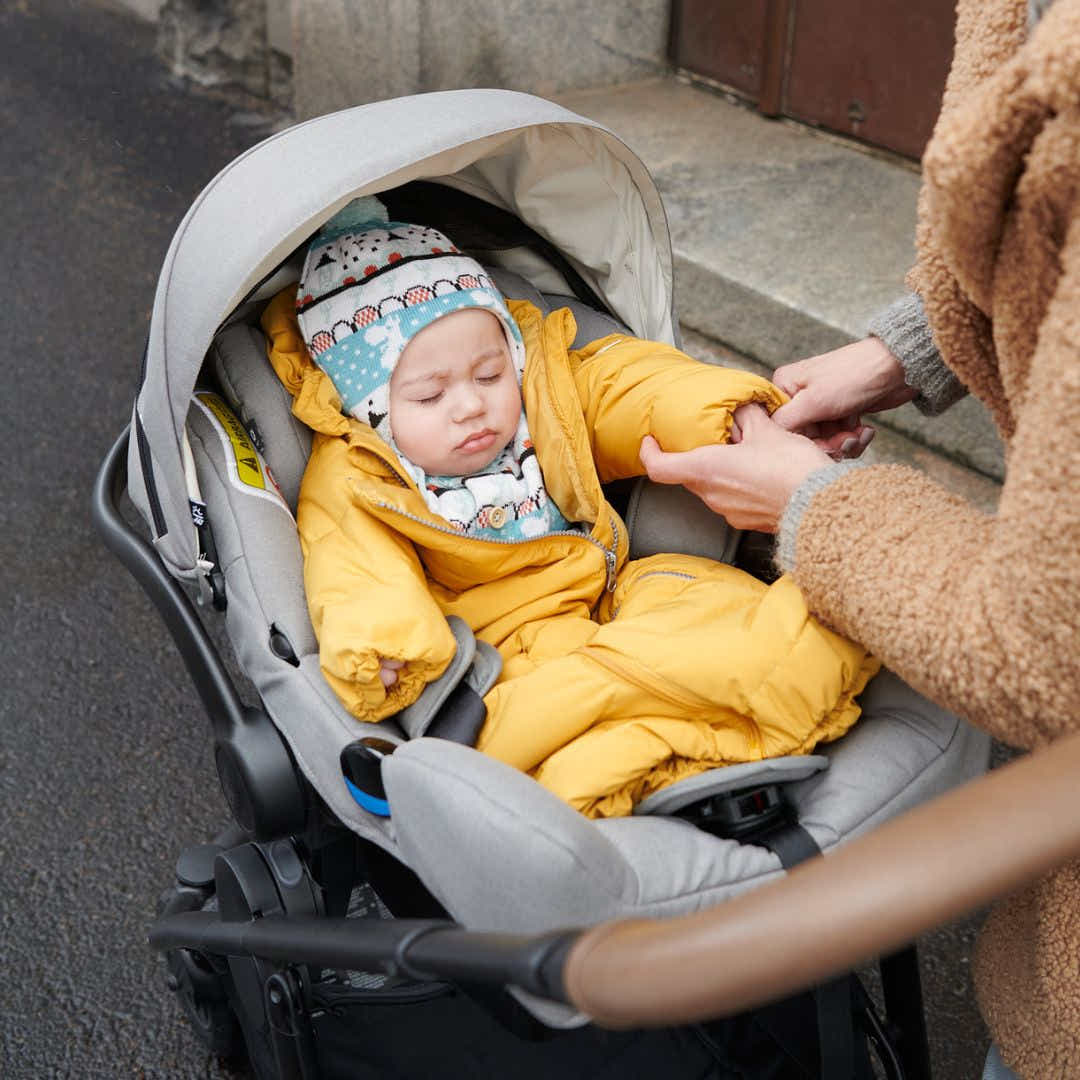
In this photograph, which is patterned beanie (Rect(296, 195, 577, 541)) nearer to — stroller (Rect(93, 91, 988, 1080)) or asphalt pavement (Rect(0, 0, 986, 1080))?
stroller (Rect(93, 91, 988, 1080))

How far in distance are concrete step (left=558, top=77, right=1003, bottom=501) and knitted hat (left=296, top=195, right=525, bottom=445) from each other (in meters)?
1.54

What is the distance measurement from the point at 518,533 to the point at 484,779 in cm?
69

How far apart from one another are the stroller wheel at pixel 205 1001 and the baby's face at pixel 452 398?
0.78m

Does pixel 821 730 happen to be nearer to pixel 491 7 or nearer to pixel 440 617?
pixel 440 617

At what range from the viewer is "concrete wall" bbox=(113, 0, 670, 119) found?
4094 millimetres

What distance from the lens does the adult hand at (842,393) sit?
158 centimetres

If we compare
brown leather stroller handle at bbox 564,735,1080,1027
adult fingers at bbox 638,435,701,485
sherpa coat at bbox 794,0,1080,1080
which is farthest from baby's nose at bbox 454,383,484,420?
brown leather stroller handle at bbox 564,735,1080,1027

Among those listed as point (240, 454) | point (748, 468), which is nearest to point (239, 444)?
point (240, 454)

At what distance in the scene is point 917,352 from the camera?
152 centimetres

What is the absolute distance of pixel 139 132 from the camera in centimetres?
472

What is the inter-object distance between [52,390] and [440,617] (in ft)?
7.57

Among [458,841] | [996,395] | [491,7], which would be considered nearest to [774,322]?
[491,7]

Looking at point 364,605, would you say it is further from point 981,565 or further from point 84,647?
point 84,647

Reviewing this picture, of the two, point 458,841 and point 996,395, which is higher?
point 996,395
